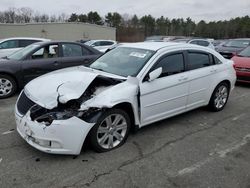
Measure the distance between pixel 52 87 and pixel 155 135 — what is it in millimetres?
1862

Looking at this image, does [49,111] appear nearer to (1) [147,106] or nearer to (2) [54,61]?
(1) [147,106]

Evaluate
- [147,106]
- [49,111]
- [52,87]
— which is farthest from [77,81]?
[147,106]

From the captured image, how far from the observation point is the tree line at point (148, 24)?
6283 centimetres

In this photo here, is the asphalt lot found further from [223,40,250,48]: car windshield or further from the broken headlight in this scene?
[223,40,250,48]: car windshield

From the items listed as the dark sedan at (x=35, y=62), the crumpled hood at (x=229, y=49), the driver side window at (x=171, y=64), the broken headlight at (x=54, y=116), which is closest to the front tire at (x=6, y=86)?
the dark sedan at (x=35, y=62)

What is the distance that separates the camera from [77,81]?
3.79 meters

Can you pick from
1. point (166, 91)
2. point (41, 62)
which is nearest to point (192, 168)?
point (166, 91)

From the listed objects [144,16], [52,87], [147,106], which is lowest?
[147,106]

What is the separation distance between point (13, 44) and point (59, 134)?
9.07 m

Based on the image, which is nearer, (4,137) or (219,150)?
(219,150)

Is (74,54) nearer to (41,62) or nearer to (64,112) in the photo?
(41,62)

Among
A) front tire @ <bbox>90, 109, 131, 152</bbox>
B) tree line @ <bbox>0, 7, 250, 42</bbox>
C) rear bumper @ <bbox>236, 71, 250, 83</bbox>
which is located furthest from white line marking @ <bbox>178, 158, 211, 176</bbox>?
tree line @ <bbox>0, 7, 250, 42</bbox>

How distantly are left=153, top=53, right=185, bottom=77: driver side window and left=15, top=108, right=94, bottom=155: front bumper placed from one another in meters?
1.64

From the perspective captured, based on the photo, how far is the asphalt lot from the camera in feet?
10.0
